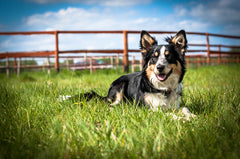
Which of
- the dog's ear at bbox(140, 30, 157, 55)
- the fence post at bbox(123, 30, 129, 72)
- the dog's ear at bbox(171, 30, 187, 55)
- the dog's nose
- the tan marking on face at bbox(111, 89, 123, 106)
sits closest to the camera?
the dog's nose

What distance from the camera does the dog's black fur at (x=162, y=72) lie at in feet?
9.02

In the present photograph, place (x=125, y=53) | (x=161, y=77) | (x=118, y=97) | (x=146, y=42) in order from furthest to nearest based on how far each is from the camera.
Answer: (x=125, y=53) → (x=118, y=97) → (x=146, y=42) → (x=161, y=77)

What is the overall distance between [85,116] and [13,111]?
3.29 ft

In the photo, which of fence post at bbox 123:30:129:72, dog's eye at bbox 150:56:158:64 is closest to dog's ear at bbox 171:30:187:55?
dog's eye at bbox 150:56:158:64

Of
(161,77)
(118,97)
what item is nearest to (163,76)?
(161,77)

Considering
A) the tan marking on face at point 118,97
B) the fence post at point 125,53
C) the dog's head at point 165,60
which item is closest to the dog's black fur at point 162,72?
the dog's head at point 165,60

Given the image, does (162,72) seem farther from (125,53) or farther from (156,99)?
(125,53)

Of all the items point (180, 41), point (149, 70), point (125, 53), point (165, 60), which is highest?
point (125, 53)

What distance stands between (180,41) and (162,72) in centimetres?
60

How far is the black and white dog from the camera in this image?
108 inches

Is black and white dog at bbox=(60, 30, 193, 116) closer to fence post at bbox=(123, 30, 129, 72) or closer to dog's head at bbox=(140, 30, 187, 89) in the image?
dog's head at bbox=(140, 30, 187, 89)

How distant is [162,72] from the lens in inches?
107

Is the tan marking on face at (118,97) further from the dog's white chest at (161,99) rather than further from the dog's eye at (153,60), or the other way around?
the dog's eye at (153,60)

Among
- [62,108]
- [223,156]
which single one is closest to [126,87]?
[62,108]
